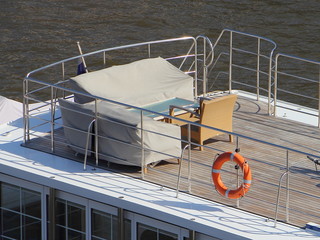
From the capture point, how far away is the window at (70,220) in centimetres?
876

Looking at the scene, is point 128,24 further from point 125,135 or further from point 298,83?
point 125,135

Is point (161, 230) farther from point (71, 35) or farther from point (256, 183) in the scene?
point (71, 35)

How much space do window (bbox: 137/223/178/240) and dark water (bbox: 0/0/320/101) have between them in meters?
10.7

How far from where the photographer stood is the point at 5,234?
953cm

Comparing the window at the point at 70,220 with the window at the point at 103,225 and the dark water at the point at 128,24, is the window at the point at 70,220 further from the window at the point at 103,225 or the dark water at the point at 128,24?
the dark water at the point at 128,24

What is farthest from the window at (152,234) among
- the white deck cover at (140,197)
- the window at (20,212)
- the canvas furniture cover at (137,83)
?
the canvas furniture cover at (137,83)

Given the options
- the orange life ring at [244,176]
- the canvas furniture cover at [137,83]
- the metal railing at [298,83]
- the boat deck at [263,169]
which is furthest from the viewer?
the metal railing at [298,83]

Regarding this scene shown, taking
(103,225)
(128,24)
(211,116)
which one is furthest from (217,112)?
(128,24)

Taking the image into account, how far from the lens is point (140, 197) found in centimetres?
827

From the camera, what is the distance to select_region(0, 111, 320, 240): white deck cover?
7656 millimetres

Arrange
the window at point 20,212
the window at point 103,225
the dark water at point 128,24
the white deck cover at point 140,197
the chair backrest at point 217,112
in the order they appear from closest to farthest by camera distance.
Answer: the white deck cover at point 140,197 → the window at point 103,225 → the window at point 20,212 → the chair backrest at point 217,112 → the dark water at point 128,24

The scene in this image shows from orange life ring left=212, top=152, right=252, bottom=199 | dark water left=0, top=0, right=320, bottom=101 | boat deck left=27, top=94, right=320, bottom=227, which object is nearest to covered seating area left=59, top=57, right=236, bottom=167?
boat deck left=27, top=94, right=320, bottom=227

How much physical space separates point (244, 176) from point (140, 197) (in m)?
1.09

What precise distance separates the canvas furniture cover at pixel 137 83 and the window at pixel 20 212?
1.37 metres
